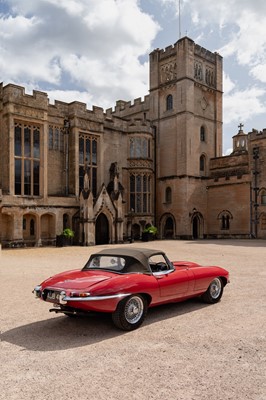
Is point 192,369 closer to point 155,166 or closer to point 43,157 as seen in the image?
point 43,157

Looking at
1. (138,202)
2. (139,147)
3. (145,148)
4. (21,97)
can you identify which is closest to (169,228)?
(138,202)

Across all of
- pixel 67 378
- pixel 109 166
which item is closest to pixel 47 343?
pixel 67 378

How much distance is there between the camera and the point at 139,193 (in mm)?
34375

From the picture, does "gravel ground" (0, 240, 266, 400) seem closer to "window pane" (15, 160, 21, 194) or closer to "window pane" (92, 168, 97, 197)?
"window pane" (15, 160, 21, 194)

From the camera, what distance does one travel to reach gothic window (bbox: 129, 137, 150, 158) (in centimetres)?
3462

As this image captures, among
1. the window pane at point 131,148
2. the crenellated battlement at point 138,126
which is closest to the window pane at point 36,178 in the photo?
the window pane at point 131,148

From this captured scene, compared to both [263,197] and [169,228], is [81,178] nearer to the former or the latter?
[169,228]

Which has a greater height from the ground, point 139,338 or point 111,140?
point 111,140

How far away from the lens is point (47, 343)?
546 centimetres

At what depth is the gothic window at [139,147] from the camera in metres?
34.6

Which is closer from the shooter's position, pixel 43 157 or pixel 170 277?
pixel 170 277

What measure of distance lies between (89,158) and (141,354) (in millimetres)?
26689

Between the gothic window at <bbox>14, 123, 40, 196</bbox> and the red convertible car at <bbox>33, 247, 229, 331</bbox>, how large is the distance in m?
20.5

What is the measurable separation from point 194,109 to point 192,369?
33.7 m
